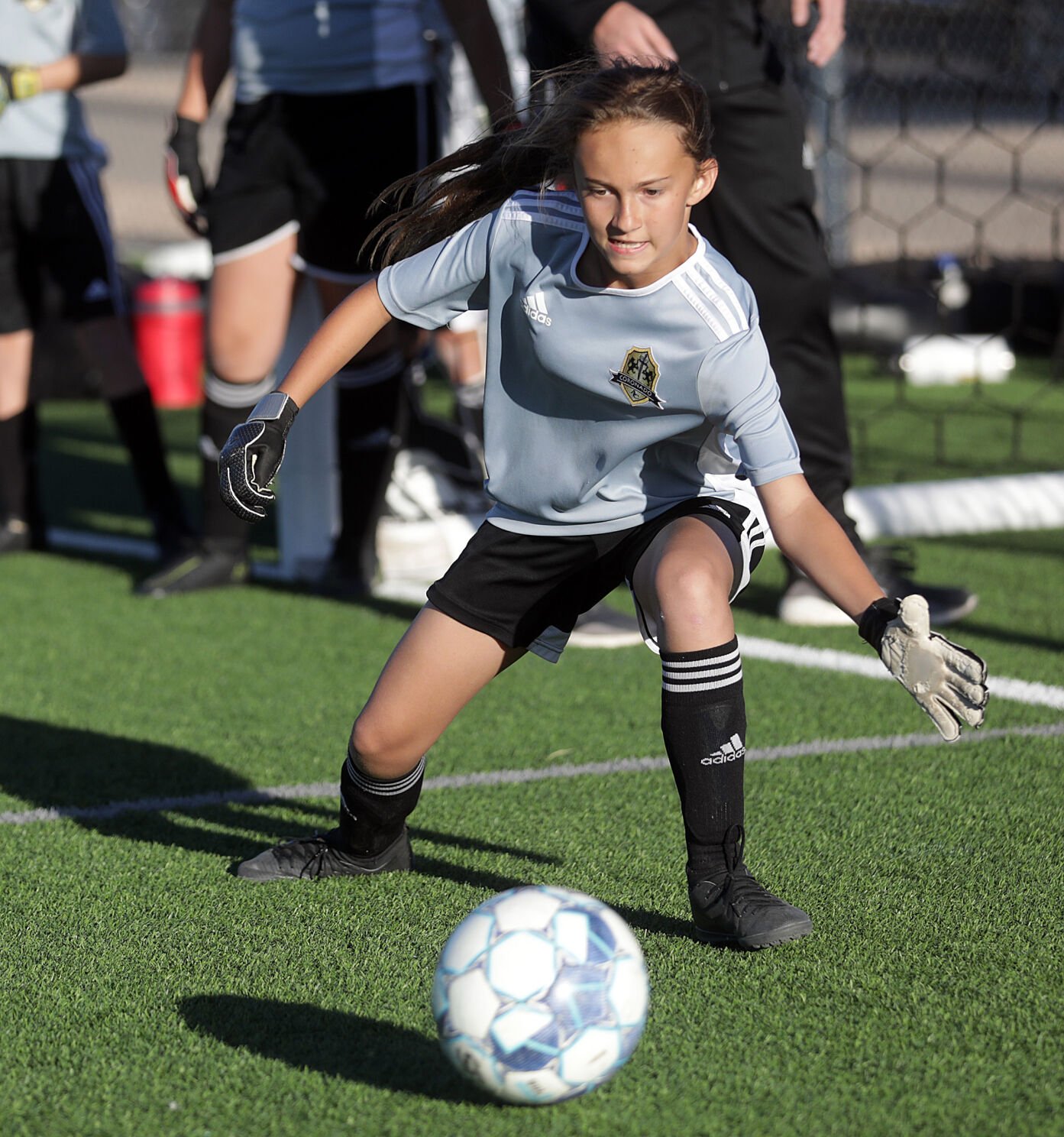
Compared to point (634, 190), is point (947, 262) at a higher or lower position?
lower

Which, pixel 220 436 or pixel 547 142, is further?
pixel 220 436

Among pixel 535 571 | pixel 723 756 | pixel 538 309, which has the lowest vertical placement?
pixel 723 756

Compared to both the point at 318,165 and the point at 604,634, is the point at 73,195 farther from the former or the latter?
the point at 604,634

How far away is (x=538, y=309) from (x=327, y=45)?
91.5 inches

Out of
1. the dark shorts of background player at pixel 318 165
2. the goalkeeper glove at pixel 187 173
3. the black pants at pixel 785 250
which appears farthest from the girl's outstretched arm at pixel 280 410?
the goalkeeper glove at pixel 187 173

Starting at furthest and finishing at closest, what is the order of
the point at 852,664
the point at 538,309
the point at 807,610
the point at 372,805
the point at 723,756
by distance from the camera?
the point at 807,610 < the point at 852,664 < the point at 372,805 < the point at 538,309 < the point at 723,756

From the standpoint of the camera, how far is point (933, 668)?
6.81ft

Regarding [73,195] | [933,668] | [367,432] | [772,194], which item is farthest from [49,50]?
[933,668]

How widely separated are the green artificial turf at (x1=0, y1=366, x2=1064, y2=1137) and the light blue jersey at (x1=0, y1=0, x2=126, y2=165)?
67.0 inches

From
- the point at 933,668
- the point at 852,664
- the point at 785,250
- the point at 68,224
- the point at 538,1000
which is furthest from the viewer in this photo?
the point at 68,224

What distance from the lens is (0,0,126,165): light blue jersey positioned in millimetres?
5039

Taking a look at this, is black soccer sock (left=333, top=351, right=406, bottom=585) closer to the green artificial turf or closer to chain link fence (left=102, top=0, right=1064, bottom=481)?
the green artificial turf

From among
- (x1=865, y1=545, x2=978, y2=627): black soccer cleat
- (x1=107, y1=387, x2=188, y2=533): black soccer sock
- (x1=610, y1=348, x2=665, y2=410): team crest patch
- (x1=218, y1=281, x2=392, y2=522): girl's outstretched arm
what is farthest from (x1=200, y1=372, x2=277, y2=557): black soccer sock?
(x1=610, y1=348, x2=665, y2=410): team crest patch

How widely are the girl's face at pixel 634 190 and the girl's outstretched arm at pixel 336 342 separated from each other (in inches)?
15.8
